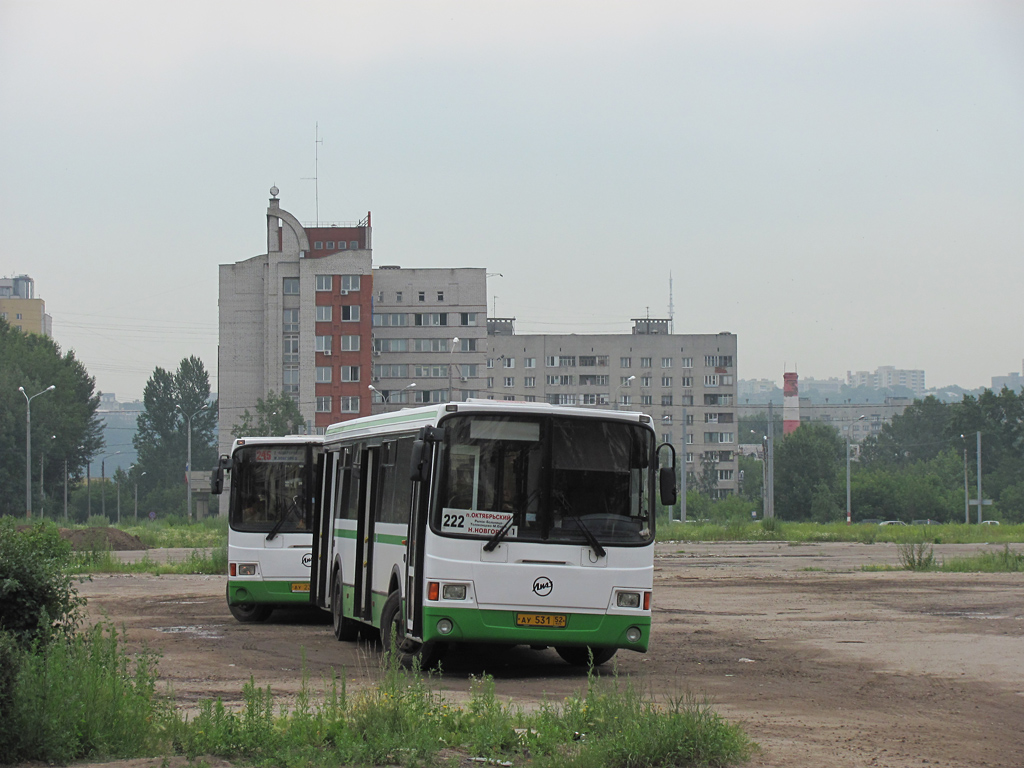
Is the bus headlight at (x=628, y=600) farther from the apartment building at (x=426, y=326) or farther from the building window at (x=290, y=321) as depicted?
the apartment building at (x=426, y=326)

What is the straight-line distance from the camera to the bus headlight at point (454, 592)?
506 inches

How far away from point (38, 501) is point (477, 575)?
101 meters

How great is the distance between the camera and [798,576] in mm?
31500

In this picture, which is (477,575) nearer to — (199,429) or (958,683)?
(958,683)

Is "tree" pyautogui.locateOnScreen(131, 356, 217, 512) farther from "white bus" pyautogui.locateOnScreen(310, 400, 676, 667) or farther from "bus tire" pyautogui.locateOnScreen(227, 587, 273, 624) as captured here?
"white bus" pyautogui.locateOnScreen(310, 400, 676, 667)

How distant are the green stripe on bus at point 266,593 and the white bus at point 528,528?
6070 mm

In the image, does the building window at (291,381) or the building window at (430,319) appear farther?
the building window at (430,319)

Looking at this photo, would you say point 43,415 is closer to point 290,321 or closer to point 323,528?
point 290,321

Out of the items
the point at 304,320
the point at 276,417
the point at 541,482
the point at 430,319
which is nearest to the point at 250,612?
the point at 541,482

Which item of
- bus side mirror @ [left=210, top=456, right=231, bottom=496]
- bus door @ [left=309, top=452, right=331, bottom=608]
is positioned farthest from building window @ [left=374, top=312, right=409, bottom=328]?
bus door @ [left=309, top=452, right=331, bottom=608]

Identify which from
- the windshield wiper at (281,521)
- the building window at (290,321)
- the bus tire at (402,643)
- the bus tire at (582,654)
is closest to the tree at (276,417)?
the building window at (290,321)

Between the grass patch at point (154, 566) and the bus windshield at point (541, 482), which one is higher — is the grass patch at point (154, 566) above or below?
below

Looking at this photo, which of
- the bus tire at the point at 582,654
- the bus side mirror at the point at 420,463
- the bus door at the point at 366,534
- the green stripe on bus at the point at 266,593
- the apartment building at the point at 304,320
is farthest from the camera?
the apartment building at the point at 304,320

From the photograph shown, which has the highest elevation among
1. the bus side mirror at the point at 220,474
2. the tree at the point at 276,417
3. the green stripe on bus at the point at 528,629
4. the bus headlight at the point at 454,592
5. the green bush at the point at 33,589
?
the tree at the point at 276,417
